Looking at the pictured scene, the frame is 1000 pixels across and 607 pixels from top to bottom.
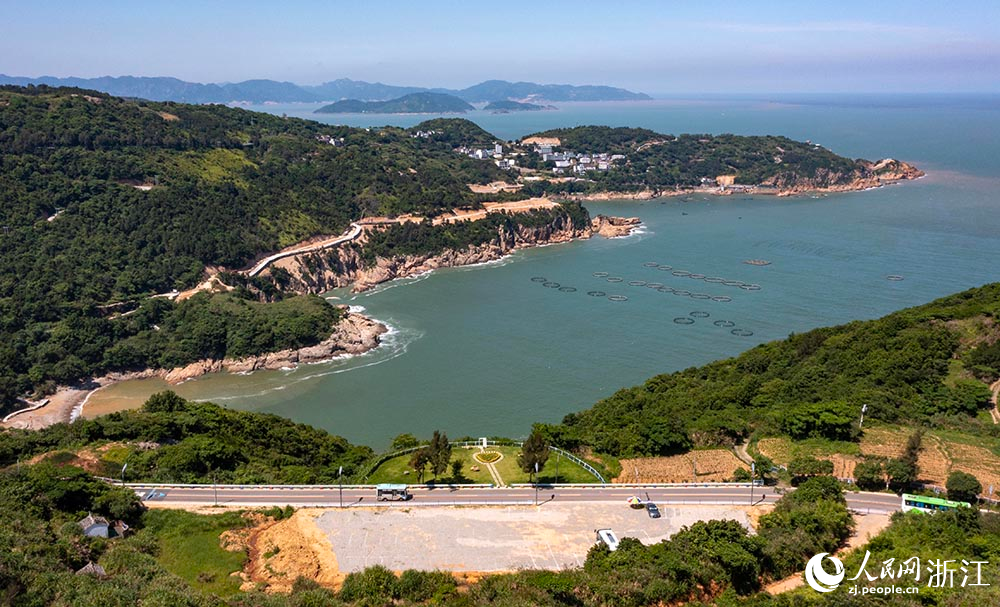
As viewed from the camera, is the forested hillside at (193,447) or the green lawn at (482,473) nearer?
the green lawn at (482,473)

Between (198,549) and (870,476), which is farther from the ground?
(870,476)

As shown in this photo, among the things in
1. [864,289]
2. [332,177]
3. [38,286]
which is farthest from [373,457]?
[332,177]

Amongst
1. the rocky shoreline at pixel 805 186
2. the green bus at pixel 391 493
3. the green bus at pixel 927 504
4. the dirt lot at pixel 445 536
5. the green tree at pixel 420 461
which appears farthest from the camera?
the rocky shoreline at pixel 805 186

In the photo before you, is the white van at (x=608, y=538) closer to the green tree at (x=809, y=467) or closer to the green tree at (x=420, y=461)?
the green tree at (x=420, y=461)

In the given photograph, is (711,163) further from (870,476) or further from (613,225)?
(870,476)

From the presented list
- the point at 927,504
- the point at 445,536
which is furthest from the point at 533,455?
the point at 927,504

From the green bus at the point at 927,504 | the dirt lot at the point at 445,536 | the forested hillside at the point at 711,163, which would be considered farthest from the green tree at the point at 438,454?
the forested hillside at the point at 711,163

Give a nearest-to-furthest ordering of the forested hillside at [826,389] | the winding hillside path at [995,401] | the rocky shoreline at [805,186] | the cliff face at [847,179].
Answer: the winding hillside path at [995,401] < the forested hillside at [826,389] < the rocky shoreline at [805,186] < the cliff face at [847,179]

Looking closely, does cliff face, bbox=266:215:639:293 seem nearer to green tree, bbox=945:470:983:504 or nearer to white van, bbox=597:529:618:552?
white van, bbox=597:529:618:552
